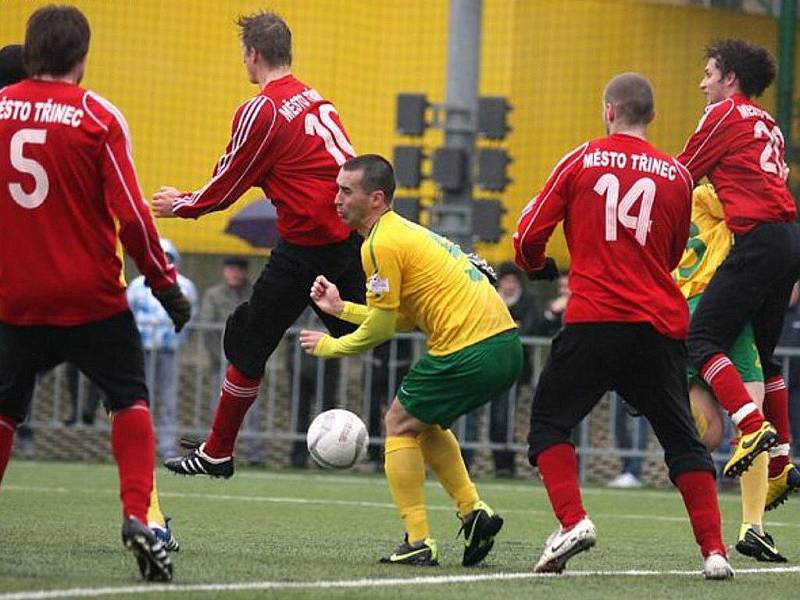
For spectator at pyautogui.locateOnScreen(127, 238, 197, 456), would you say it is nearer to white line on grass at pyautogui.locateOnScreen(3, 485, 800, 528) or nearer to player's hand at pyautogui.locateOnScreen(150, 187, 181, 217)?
white line on grass at pyautogui.locateOnScreen(3, 485, 800, 528)

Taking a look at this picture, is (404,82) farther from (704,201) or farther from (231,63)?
(704,201)

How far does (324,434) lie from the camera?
8.44 meters

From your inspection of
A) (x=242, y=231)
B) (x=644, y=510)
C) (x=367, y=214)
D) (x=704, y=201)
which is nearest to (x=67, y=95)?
(x=367, y=214)

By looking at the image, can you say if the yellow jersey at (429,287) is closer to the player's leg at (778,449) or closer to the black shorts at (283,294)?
the black shorts at (283,294)

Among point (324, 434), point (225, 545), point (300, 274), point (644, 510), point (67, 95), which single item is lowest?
point (644, 510)

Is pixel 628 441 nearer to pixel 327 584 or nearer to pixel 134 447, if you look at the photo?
pixel 327 584

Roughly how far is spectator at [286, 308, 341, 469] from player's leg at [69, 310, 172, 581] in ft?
30.3

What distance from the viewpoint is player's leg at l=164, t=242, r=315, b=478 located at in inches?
353

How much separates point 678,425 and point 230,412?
8.10ft

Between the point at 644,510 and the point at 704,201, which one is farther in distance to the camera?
the point at 644,510

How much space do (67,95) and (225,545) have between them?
8.90ft

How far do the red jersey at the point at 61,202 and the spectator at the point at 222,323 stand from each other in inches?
359

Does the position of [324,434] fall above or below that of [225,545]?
above

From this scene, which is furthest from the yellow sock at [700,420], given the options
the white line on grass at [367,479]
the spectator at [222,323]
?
the spectator at [222,323]
